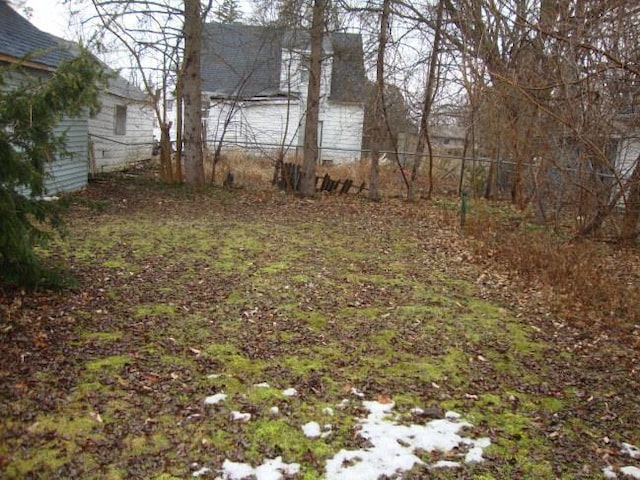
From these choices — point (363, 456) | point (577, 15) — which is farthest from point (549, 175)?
point (363, 456)

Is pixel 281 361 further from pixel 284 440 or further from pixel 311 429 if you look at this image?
pixel 284 440

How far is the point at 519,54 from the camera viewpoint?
867 cm

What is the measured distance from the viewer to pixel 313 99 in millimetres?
12305

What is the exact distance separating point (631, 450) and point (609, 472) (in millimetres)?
329

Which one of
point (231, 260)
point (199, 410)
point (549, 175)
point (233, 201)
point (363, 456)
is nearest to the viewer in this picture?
point (363, 456)

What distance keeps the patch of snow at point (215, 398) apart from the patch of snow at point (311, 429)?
1.94 feet

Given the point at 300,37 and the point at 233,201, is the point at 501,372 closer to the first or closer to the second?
the point at 233,201

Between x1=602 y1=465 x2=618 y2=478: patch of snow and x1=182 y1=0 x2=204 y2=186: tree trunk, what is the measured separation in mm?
11300

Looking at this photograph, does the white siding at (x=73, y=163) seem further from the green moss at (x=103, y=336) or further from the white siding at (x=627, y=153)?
the white siding at (x=627, y=153)

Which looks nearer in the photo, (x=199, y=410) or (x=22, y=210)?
(x=199, y=410)

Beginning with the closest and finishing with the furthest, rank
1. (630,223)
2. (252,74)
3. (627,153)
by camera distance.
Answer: (627,153) < (630,223) < (252,74)

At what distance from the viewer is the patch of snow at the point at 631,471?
272 centimetres

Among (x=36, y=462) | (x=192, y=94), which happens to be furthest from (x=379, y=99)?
(x=36, y=462)

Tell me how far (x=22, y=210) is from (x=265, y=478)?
316cm
